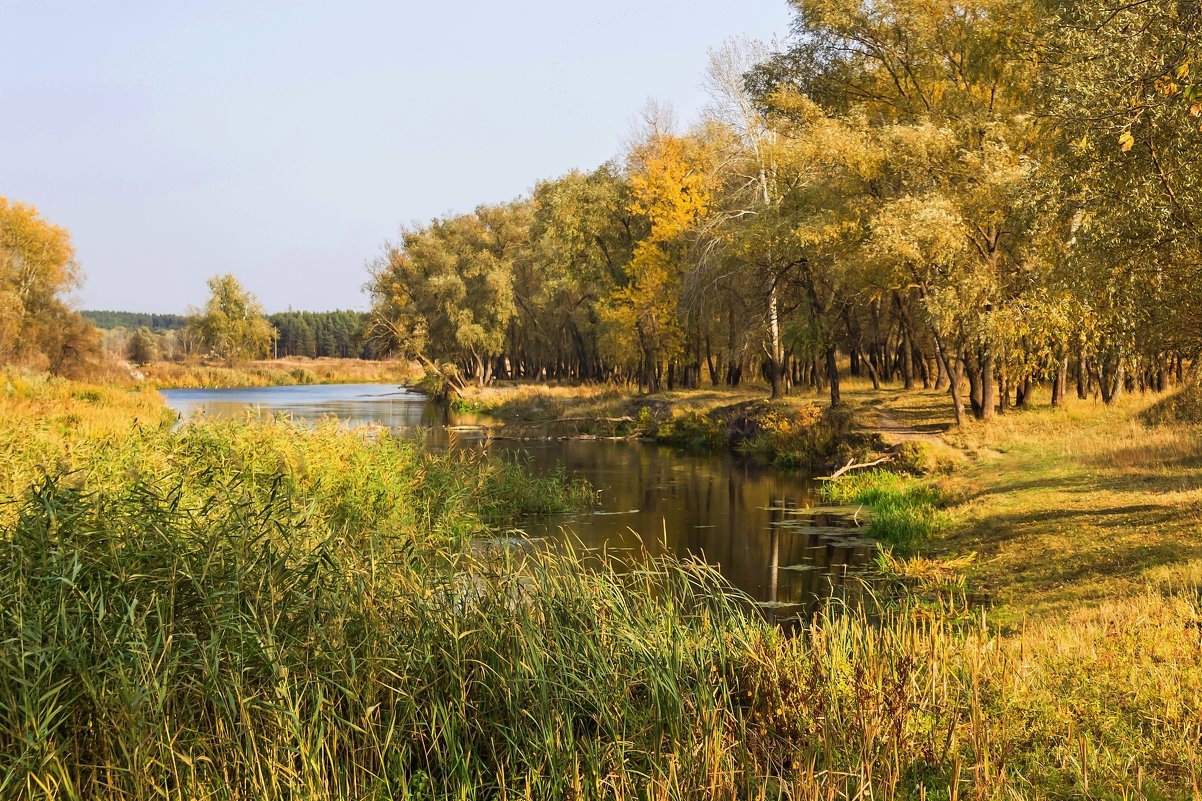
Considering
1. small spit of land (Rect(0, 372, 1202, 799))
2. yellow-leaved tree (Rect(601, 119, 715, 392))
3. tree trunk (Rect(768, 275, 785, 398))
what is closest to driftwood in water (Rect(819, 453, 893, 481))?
tree trunk (Rect(768, 275, 785, 398))

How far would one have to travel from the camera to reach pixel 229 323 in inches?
4385

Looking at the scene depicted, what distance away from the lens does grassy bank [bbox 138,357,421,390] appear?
9075cm

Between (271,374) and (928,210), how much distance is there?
93.5m

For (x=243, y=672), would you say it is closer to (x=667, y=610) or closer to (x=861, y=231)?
(x=667, y=610)

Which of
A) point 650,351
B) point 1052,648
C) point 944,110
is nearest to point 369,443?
point 1052,648

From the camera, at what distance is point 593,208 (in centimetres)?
4356

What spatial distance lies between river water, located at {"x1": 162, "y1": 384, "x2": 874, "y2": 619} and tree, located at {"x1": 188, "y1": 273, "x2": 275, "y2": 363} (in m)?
87.4

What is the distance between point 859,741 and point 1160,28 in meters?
9.92

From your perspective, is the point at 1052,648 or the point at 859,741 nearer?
the point at 859,741

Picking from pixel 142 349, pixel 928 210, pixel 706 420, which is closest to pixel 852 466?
pixel 928 210

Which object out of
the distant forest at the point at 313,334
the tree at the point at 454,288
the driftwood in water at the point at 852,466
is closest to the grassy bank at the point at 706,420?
the driftwood in water at the point at 852,466

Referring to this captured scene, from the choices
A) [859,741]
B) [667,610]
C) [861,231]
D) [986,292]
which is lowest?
[859,741]

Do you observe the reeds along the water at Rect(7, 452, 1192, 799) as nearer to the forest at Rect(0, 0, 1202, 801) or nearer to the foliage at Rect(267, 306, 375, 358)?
the forest at Rect(0, 0, 1202, 801)

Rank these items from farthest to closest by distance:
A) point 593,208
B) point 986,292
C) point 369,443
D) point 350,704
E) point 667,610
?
point 593,208 < point 986,292 < point 369,443 < point 667,610 < point 350,704
